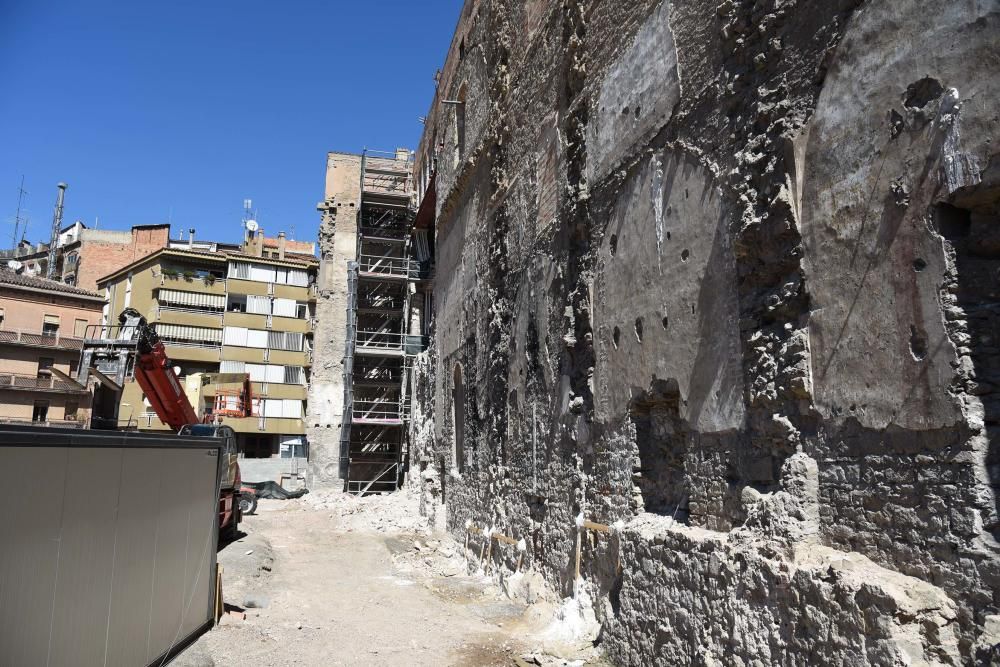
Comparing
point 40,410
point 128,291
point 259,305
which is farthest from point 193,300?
point 40,410

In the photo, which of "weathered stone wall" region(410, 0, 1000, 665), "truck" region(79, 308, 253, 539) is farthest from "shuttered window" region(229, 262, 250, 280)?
"weathered stone wall" region(410, 0, 1000, 665)

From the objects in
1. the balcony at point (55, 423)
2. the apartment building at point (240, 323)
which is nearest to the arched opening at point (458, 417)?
the balcony at point (55, 423)

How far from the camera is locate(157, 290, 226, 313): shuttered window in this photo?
37906 millimetres

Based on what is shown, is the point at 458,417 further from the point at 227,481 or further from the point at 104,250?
the point at 104,250

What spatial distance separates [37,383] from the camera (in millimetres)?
31531

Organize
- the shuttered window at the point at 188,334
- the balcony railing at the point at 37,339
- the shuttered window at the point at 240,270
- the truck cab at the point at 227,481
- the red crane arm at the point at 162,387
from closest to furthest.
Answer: the truck cab at the point at 227,481
the red crane arm at the point at 162,387
the balcony railing at the point at 37,339
the shuttered window at the point at 188,334
the shuttered window at the point at 240,270

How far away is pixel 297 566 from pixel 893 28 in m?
11.9

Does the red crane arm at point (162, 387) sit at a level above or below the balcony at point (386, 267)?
below

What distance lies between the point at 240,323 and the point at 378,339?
48.5 ft

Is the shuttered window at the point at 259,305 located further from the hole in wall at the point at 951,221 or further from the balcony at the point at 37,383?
the hole in wall at the point at 951,221

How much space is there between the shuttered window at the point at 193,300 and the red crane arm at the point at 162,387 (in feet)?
81.3

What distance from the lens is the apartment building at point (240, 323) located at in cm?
3719

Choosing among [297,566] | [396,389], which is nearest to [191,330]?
[396,389]

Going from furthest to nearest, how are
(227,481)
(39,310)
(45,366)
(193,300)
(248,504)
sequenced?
(193,300)
(39,310)
(45,366)
(248,504)
(227,481)
